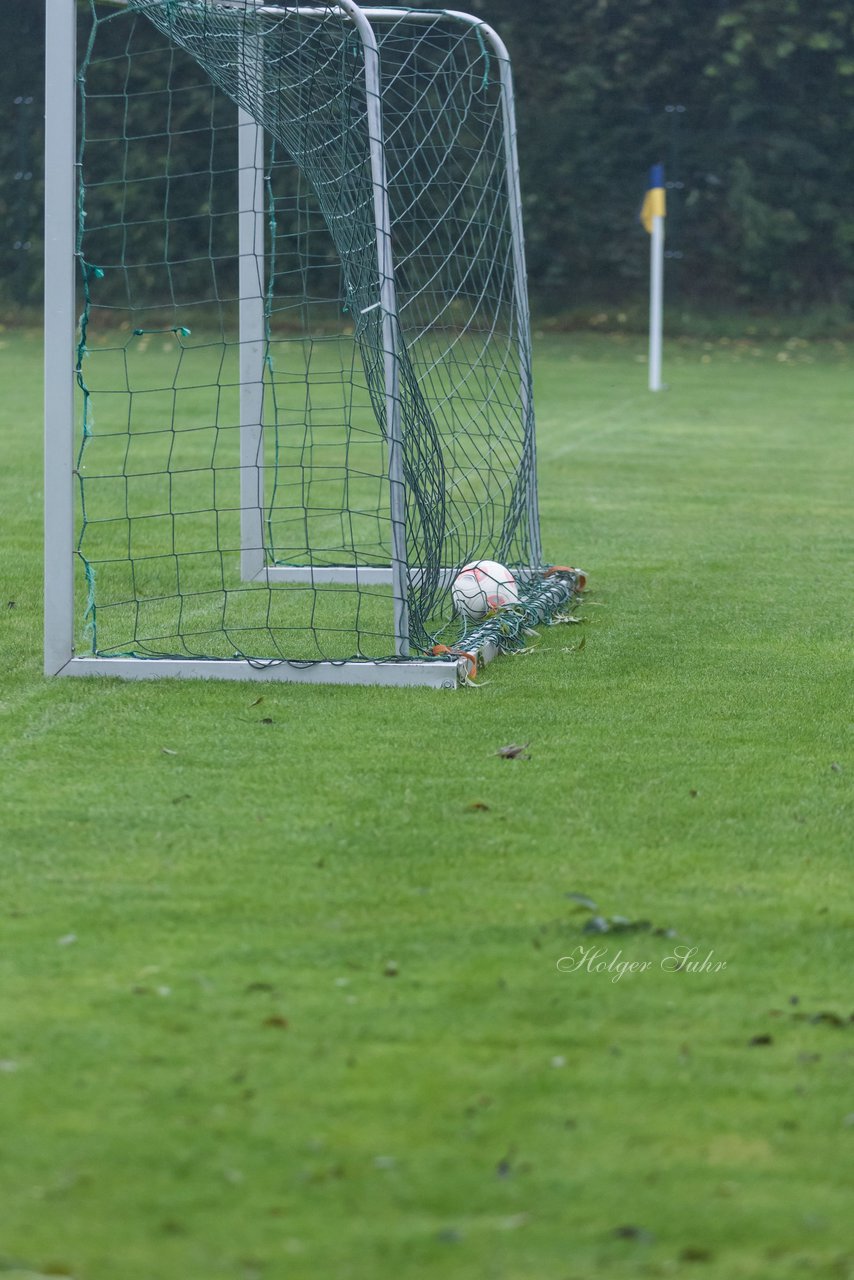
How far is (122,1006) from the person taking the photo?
2.88m

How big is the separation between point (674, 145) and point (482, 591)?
1879 centimetres

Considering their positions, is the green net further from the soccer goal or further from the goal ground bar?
the goal ground bar

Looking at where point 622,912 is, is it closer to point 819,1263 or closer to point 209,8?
point 819,1263

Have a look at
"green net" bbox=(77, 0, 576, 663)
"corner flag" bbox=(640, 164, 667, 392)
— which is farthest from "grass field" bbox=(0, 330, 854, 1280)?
"corner flag" bbox=(640, 164, 667, 392)

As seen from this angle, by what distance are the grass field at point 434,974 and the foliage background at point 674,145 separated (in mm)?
18975

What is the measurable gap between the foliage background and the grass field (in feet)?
62.3

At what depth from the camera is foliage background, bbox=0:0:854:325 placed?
2364 cm

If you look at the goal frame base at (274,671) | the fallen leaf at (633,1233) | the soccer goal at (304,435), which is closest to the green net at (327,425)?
the soccer goal at (304,435)

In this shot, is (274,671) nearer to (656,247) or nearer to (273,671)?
(273,671)

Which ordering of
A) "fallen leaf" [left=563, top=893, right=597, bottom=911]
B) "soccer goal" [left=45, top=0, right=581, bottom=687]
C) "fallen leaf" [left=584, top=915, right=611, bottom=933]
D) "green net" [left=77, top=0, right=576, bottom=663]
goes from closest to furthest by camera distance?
"fallen leaf" [left=584, top=915, right=611, bottom=933]
"fallen leaf" [left=563, top=893, right=597, bottom=911]
"soccer goal" [left=45, top=0, right=581, bottom=687]
"green net" [left=77, top=0, right=576, bottom=663]

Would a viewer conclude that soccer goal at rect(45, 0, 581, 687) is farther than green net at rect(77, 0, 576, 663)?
No

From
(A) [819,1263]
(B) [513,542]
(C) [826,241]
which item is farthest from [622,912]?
(C) [826,241]

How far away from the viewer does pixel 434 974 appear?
306 centimetres

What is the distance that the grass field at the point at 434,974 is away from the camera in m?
2.24
